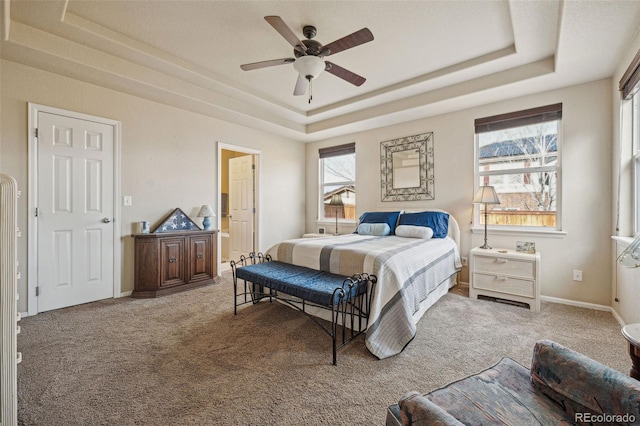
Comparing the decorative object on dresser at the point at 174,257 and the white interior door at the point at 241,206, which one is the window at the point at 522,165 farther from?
the decorative object on dresser at the point at 174,257

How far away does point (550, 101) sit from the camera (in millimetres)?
3285

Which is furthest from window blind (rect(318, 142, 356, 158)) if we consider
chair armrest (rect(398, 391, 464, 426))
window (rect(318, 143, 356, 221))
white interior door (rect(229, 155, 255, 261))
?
chair armrest (rect(398, 391, 464, 426))

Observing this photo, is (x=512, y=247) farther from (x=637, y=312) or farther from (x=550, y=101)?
(x=550, y=101)

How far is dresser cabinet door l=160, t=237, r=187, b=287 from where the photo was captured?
11.5ft

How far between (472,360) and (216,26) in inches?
139

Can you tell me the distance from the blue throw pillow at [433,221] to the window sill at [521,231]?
431 mm

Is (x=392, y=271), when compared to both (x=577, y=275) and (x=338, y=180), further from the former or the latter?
(x=338, y=180)

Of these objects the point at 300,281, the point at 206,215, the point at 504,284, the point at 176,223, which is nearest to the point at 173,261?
the point at 176,223

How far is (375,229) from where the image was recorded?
3986 millimetres

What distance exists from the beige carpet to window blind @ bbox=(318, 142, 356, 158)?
10.7 feet

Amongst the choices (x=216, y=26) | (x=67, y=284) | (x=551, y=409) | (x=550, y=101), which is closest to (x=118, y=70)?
(x=216, y=26)

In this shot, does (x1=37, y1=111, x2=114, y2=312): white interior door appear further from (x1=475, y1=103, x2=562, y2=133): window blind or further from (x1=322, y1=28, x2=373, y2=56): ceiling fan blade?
(x1=475, y1=103, x2=562, y2=133): window blind

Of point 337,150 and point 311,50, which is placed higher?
point 311,50

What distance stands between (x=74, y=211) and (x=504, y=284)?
16.1 ft
